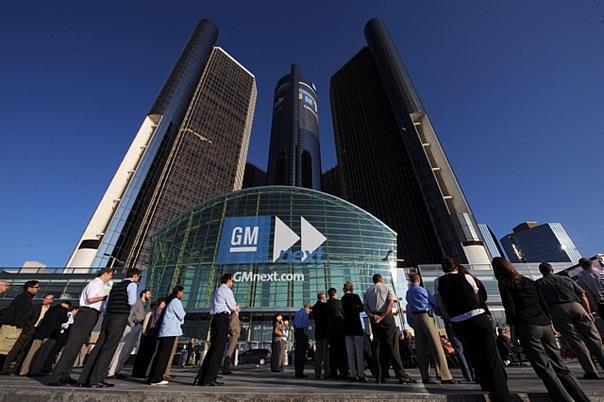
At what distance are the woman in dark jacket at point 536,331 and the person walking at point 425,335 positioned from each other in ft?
5.22

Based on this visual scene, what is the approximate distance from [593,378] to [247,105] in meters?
101

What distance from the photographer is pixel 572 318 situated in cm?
417

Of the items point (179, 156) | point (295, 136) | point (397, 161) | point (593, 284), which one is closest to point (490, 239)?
point (397, 161)

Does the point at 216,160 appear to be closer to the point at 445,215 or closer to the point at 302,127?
the point at 302,127

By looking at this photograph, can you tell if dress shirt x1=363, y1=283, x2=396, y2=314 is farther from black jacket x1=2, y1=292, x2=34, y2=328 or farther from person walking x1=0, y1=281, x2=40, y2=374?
black jacket x1=2, y1=292, x2=34, y2=328

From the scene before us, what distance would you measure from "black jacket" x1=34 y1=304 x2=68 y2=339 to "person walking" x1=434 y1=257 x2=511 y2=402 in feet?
25.4

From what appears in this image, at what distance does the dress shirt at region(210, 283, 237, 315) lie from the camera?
4316mm

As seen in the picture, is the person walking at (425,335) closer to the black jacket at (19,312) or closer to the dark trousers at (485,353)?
the dark trousers at (485,353)

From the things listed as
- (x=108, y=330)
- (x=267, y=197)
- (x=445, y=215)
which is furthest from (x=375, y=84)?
(x=108, y=330)

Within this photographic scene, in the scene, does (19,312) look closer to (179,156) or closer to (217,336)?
(217,336)

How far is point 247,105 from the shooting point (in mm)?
95438

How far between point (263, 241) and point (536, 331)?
2124 cm

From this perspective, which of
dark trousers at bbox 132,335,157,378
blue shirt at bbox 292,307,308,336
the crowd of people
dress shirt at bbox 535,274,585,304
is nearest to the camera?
the crowd of people

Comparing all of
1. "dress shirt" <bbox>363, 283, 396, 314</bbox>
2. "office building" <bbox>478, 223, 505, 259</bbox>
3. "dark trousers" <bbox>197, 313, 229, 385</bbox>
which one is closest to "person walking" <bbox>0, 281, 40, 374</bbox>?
"dark trousers" <bbox>197, 313, 229, 385</bbox>
